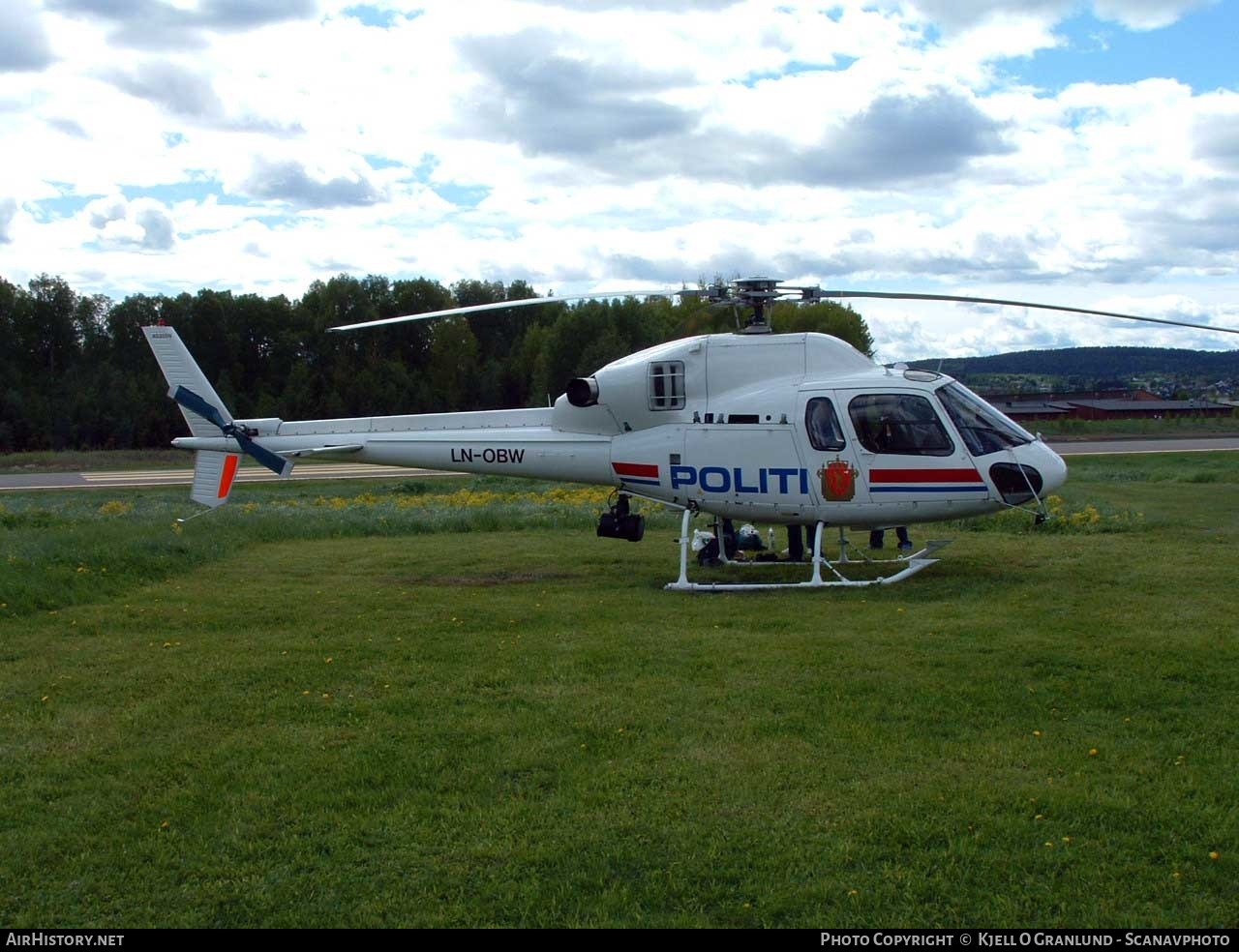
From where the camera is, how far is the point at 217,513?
2025 cm

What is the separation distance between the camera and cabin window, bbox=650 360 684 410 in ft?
44.4

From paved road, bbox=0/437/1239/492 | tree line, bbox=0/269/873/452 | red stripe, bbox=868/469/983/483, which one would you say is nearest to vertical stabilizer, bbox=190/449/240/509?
red stripe, bbox=868/469/983/483

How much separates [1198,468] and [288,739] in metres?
31.4

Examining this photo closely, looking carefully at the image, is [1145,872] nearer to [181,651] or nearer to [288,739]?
[288,739]

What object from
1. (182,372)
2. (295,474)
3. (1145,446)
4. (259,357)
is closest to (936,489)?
(182,372)

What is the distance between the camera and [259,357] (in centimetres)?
5466

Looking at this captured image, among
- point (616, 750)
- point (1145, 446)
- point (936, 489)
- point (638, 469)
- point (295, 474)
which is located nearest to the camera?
point (616, 750)

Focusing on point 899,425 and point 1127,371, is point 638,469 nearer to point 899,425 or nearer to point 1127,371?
point 899,425

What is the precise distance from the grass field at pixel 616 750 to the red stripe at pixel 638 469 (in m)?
1.39

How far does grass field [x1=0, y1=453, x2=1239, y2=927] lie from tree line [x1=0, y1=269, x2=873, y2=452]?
120 ft

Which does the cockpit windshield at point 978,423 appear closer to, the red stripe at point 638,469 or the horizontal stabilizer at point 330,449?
the red stripe at point 638,469

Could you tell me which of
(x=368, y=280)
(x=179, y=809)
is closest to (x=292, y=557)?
(x=179, y=809)

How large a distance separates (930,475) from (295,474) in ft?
95.6

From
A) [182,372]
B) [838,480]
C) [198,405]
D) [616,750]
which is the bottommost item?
[616,750]
